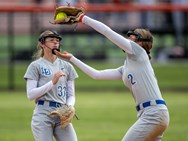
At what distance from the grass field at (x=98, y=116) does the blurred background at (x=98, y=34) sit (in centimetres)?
244

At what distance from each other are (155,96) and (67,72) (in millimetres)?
1251

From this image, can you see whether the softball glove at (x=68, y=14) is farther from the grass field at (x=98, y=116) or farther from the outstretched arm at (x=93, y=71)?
the grass field at (x=98, y=116)

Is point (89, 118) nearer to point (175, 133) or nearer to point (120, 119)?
point (120, 119)

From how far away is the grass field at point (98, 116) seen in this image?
13.1 metres

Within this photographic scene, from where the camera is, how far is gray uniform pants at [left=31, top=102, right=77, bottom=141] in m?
8.43

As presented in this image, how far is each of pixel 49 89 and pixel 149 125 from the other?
1272mm

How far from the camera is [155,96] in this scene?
8039mm

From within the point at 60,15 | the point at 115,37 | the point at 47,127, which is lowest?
the point at 47,127

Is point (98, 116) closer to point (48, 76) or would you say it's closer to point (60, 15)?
point (48, 76)

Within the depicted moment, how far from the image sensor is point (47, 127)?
27.7 ft

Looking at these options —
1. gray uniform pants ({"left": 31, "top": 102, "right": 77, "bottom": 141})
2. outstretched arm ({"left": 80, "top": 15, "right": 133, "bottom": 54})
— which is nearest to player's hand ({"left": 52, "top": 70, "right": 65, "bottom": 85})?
gray uniform pants ({"left": 31, "top": 102, "right": 77, "bottom": 141})

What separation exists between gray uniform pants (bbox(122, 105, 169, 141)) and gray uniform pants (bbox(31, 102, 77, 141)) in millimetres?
866

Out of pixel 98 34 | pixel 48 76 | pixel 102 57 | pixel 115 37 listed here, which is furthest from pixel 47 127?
pixel 102 57

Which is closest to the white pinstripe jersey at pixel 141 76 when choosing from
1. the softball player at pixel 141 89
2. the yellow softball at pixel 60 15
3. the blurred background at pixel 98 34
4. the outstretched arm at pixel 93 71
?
the softball player at pixel 141 89
